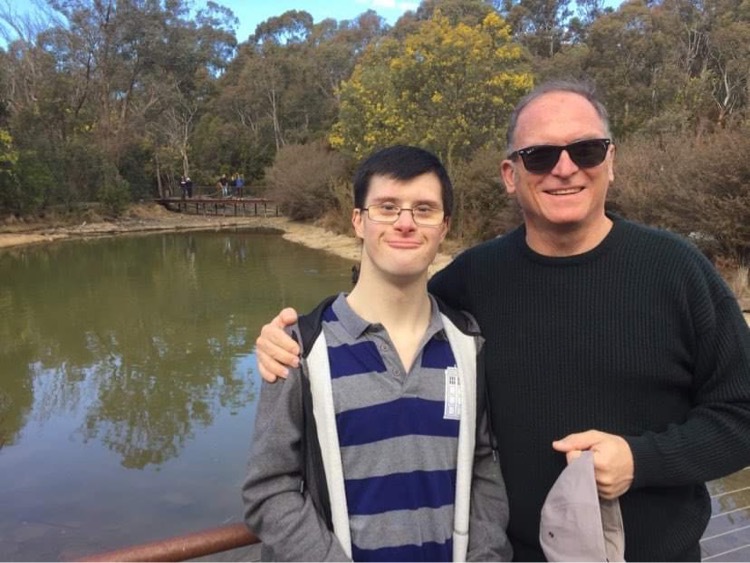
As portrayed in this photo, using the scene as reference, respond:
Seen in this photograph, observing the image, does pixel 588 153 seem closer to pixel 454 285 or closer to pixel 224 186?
pixel 454 285

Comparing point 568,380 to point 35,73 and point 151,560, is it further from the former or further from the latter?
point 35,73

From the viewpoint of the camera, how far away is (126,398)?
7438mm

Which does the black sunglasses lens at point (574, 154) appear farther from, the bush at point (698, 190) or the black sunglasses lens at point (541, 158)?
the bush at point (698, 190)

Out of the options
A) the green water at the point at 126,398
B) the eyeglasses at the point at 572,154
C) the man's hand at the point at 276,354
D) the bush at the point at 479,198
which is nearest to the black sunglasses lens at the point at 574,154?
the eyeglasses at the point at 572,154

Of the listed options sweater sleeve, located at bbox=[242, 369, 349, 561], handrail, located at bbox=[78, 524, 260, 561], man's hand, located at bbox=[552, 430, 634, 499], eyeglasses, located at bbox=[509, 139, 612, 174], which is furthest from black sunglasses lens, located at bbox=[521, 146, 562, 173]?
handrail, located at bbox=[78, 524, 260, 561]

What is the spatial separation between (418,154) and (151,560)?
106 cm

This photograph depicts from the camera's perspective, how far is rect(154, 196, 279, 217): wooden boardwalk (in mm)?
31812

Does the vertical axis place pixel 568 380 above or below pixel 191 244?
above

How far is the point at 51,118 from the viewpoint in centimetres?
2856

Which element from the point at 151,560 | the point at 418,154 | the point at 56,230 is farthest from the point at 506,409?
the point at 56,230

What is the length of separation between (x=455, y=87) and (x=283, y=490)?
1748cm

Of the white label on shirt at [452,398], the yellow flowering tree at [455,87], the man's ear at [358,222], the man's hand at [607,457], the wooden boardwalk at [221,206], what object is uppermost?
the yellow flowering tree at [455,87]

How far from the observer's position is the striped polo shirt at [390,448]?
1.32 m

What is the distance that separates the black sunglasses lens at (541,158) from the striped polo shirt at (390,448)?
0.52 metres
